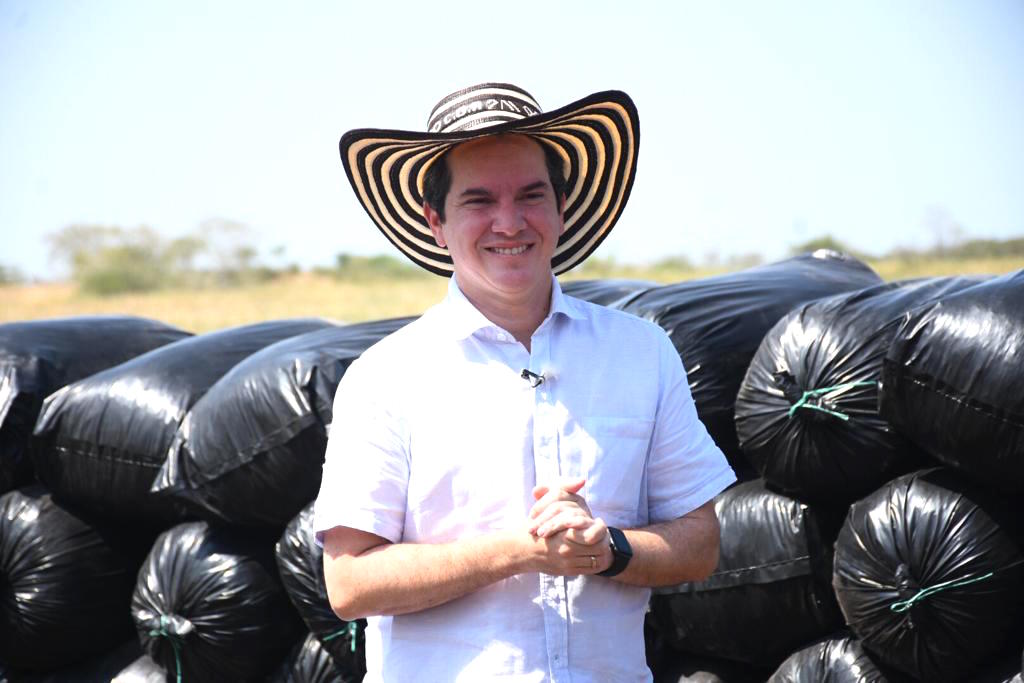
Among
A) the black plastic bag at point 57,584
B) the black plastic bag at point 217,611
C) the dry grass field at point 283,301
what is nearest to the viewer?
the black plastic bag at point 217,611

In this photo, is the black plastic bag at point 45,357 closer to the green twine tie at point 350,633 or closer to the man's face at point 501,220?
the green twine tie at point 350,633

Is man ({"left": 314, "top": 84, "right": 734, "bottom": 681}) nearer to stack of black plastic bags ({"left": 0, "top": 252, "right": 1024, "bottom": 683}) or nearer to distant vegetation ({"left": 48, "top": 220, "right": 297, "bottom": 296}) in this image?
stack of black plastic bags ({"left": 0, "top": 252, "right": 1024, "bottom": 683})

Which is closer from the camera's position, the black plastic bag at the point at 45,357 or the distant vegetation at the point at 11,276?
the black plastic bag at the point at 45,357

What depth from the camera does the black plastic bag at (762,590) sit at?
2.80 m

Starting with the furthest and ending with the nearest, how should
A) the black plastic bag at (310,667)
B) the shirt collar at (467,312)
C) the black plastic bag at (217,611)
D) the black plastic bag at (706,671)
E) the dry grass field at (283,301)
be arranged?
the dry grass field at (283,301)
the black plastic bag at (217,611)
the black plastic bag at (310,667)
the black plastic bag at (706,671)
the shirt collar at (467,312)

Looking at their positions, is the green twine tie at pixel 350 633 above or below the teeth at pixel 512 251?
below

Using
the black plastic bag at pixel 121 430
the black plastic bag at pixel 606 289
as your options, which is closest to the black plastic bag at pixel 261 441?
the black plastic bag at pixel 121 430

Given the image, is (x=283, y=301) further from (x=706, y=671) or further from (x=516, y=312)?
(x=516, y=312)

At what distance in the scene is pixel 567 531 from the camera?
65.8 inches

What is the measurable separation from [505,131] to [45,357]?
2.54m

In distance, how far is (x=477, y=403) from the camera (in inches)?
72.1

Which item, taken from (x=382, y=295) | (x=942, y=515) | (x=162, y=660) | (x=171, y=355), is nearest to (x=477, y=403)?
(x=942, y=515)

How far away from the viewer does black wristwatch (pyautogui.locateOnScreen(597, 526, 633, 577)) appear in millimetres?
1740

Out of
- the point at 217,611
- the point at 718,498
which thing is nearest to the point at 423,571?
the point at 718,498
